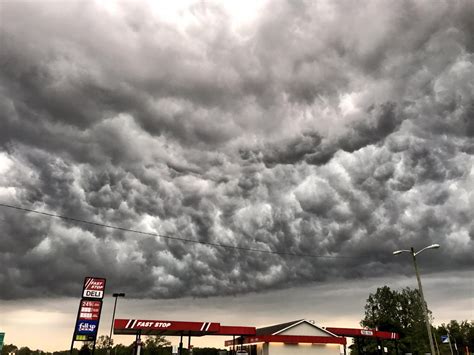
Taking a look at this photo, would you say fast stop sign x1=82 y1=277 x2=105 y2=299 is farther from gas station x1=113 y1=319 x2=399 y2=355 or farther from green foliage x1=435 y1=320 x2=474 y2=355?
green foliage x1=435 y1=320 x2=474 y2=355

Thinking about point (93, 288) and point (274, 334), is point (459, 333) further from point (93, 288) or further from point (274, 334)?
point (93, 288)

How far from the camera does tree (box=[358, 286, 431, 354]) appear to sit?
297 ft

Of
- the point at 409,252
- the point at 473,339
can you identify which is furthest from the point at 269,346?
the point at 473,339

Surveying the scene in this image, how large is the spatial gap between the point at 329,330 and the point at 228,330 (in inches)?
618

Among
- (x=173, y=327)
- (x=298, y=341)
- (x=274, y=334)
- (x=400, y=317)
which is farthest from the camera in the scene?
(x=400, y=317)

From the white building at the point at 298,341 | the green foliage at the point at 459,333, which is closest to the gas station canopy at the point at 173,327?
the white building at the point at 298,341

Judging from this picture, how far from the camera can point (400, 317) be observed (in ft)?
332

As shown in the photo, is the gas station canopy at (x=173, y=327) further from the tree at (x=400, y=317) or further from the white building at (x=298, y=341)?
the tree at (x=400, y=317)

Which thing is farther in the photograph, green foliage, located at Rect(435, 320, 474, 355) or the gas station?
green foliage, located at Rect(435, 320, 474, 355)

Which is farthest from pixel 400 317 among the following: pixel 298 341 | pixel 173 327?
pixel 173 327

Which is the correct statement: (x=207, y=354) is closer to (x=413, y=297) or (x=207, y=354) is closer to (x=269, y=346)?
(x=413, y=297)

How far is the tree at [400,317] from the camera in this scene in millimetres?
90438

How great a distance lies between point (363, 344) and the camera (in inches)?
3568

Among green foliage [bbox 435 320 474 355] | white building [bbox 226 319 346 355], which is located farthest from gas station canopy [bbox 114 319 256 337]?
green foliage [bbox 435 320 474 355]
